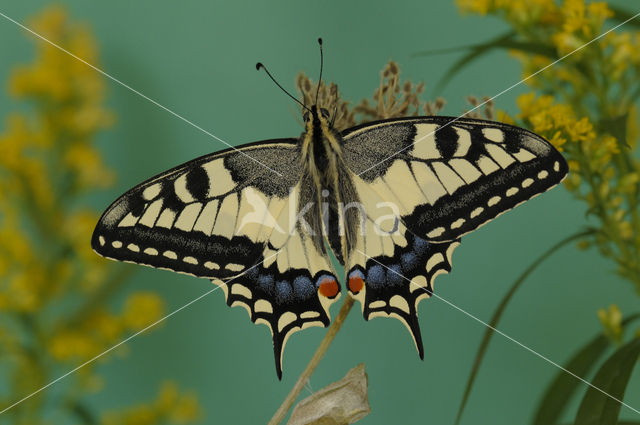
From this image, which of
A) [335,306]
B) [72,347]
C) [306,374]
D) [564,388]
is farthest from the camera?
[335,306]

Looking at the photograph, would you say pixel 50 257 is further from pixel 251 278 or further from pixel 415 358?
pixel 415 358

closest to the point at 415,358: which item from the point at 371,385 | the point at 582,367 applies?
the point at 371,385

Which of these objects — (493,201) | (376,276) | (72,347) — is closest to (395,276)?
(376,276)

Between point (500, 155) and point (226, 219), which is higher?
point (500, 155)

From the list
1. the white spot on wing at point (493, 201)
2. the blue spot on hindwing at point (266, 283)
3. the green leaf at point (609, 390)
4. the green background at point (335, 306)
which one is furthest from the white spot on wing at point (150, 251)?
the green background at point (335, 306)

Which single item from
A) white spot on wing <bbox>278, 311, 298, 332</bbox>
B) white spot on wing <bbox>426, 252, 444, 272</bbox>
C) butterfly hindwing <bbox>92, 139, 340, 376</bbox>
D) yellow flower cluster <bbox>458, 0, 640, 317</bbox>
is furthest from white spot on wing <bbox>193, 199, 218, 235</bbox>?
yellow flower cluster <bbox>458, 0, 640, 317</bbox>

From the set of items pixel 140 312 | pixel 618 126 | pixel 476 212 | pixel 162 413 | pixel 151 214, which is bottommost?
pixel 162 413

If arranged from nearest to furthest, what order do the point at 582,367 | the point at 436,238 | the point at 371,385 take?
the point at 436,238, the point at 582,367, the point at 371,385

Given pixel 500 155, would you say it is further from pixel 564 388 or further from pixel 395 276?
pixel 564 388
